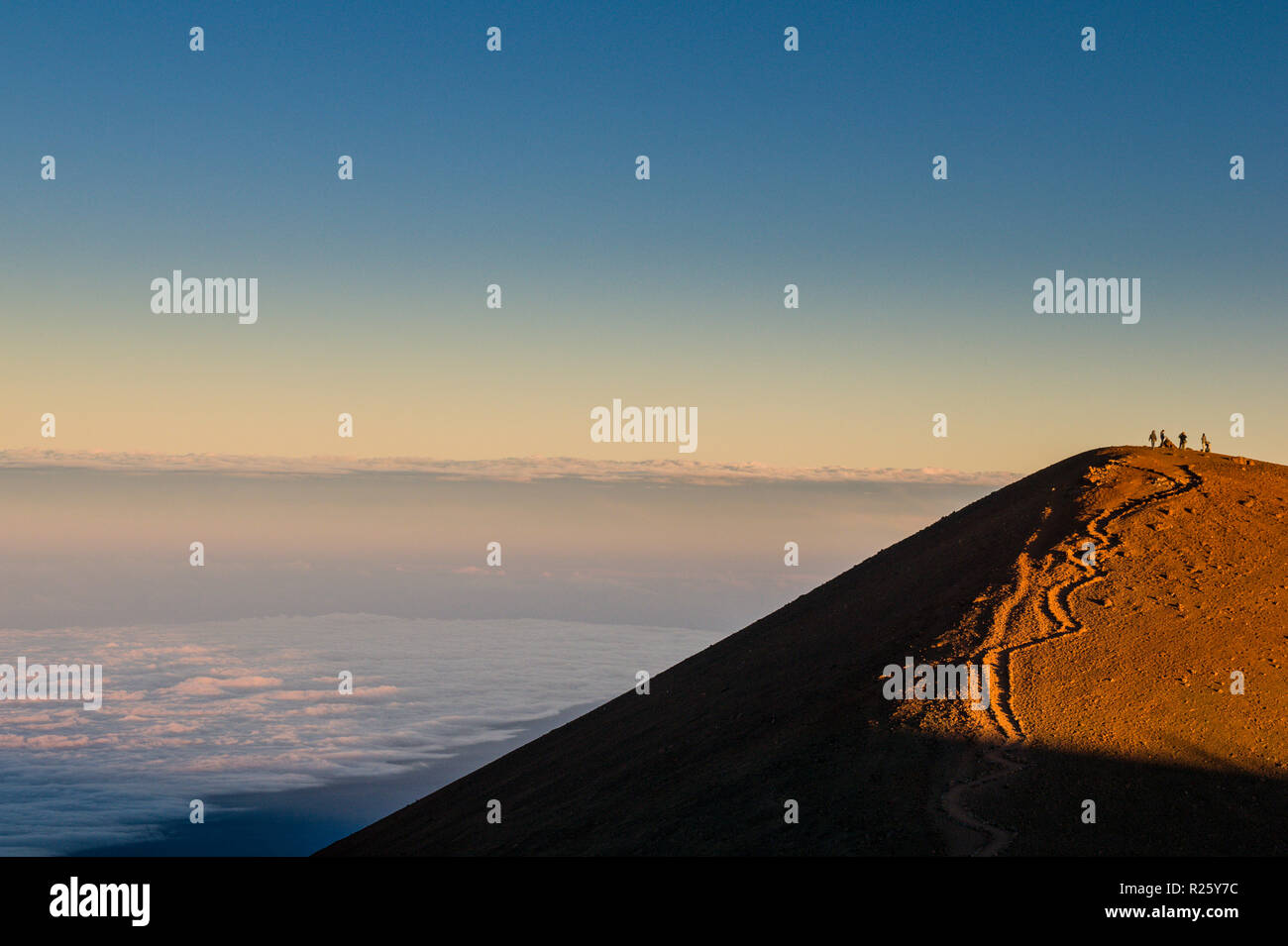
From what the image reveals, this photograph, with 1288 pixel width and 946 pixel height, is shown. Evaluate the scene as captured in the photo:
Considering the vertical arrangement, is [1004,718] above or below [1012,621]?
below

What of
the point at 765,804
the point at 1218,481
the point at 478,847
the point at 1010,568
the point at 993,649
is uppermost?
the point at 1218,481

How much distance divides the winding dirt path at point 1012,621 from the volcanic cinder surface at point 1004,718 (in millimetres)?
89

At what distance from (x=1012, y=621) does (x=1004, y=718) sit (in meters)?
5.96

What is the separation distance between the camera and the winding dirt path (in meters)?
23.8

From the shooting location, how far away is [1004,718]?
89.6 ft

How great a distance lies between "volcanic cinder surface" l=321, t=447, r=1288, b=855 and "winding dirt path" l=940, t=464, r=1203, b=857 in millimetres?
89

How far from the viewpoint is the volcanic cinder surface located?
23.7m

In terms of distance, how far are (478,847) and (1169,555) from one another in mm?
26396

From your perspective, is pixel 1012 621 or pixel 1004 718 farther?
pixel 1012 621

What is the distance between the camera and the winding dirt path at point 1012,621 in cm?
2377

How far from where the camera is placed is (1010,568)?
36.3m
